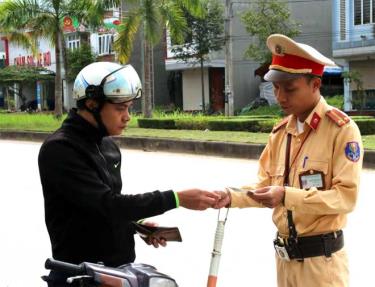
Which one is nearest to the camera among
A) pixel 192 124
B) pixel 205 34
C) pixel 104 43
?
pixel 192 124

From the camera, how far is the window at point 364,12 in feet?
87.5

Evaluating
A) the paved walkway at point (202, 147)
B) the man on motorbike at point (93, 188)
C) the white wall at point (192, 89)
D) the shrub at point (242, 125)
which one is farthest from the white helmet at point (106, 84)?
the white wall at point (192, 89)

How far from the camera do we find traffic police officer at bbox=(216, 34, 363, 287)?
7.36ft

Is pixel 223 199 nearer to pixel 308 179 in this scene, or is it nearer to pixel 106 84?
pixel 308 179

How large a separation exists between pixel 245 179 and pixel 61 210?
26.3 feet

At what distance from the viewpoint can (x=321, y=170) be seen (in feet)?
7.61

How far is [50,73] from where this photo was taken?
1766 inches

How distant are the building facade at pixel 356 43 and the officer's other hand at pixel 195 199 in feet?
82.2

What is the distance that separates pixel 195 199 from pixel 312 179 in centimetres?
49

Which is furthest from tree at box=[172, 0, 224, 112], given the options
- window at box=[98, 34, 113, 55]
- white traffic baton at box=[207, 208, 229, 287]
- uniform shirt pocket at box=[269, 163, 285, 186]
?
white traffic baton at box=[207, 208, 229, 287]

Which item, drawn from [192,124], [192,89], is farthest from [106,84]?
[192,89]

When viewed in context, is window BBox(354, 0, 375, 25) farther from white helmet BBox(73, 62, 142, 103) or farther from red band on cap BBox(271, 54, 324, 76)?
white helmet BBox(73, 62, 142, 103)

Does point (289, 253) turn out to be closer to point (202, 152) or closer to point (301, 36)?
point (202, 152)

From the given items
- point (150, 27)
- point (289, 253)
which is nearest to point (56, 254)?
point (289, 253)
